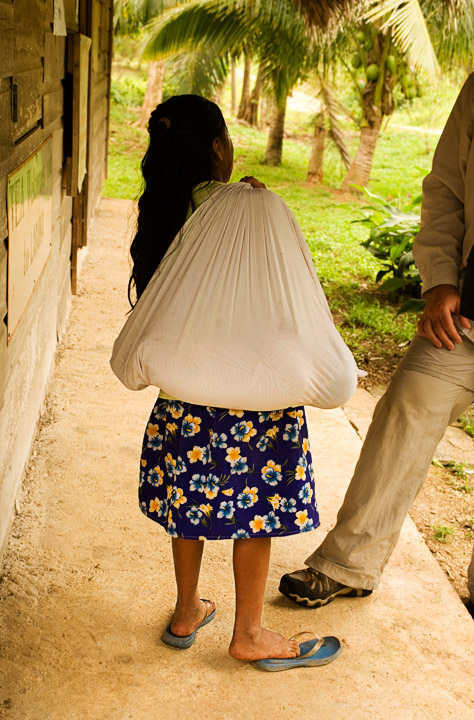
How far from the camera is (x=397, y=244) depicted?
6531mm

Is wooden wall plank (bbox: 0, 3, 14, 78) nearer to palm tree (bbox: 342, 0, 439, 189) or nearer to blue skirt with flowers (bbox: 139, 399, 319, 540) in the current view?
blue skirt with flowers (bbox: 139, 399, 319, 540)

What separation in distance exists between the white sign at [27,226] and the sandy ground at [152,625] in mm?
790

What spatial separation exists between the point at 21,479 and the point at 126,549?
0.55 metres

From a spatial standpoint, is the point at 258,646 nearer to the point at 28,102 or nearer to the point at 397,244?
the point at 28,102

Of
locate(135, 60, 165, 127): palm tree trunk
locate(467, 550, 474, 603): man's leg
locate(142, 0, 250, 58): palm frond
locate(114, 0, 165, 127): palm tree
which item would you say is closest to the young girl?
locate(467, 550, 474, 603): man's leg

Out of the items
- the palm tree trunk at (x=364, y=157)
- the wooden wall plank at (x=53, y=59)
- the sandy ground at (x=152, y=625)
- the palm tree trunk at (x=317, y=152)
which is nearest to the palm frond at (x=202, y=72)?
the palm tree trunk at (x=317, y=152)

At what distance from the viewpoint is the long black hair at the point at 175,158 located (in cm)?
181

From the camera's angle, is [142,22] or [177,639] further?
[142,22]

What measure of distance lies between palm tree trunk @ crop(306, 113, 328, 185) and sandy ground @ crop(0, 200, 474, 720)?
10.4 meters

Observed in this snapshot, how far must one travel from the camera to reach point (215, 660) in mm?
2104

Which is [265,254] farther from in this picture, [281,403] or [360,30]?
[360,30]

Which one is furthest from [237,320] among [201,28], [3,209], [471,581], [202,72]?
[202,72]

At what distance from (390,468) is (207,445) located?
2.39 ft

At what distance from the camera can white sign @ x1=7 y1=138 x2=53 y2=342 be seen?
2.12 meters
